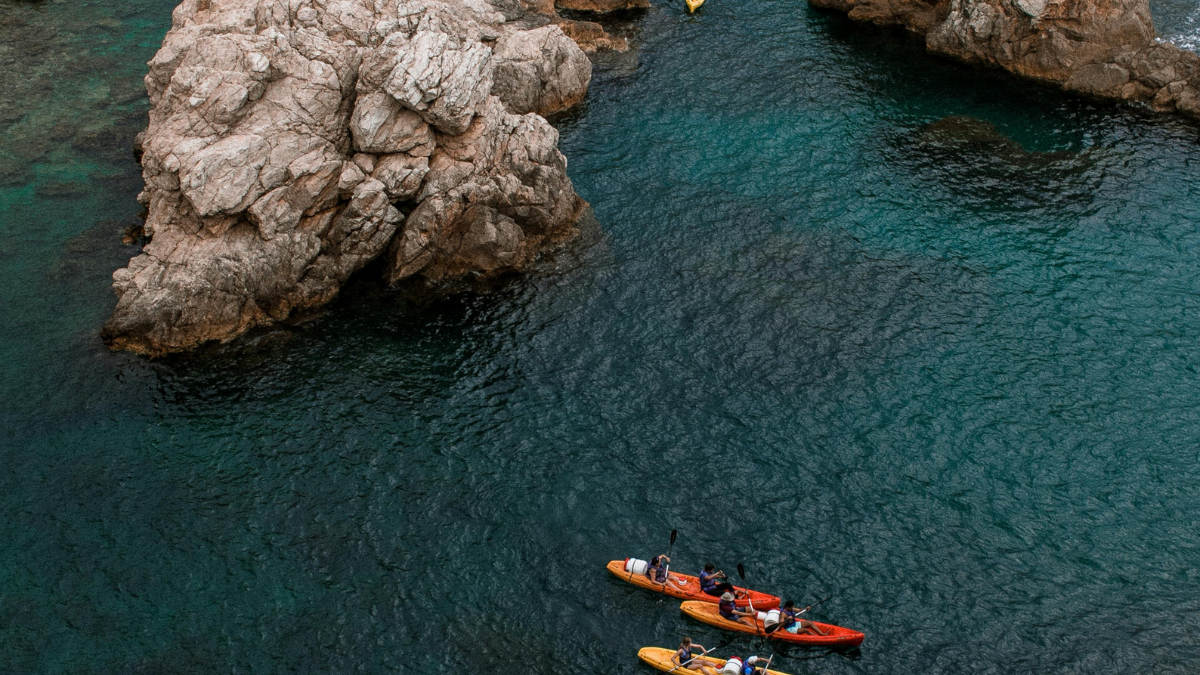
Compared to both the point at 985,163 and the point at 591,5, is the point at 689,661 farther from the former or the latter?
the point at 591,5

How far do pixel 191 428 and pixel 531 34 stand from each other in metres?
43.5

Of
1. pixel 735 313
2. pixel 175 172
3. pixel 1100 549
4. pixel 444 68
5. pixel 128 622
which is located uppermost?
pixel 444 68

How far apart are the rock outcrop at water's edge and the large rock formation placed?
42701mm

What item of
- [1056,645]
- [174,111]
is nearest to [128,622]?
[174,111]

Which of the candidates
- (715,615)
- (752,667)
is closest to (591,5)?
(715,615)

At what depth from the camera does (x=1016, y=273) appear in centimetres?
6562

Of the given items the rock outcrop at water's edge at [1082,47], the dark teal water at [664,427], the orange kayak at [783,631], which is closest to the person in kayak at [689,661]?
the dark teal water at [664,427]

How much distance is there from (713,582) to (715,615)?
1572 millimetres

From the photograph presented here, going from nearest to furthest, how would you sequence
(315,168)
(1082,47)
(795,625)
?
(795,625) → (315,168) → (1082,47)

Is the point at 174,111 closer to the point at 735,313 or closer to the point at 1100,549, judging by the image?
the point at 735,313

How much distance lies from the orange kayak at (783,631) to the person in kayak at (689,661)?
8.03 feet

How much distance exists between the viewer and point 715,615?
4638 cm

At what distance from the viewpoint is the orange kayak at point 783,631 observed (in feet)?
146

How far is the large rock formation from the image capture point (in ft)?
192
